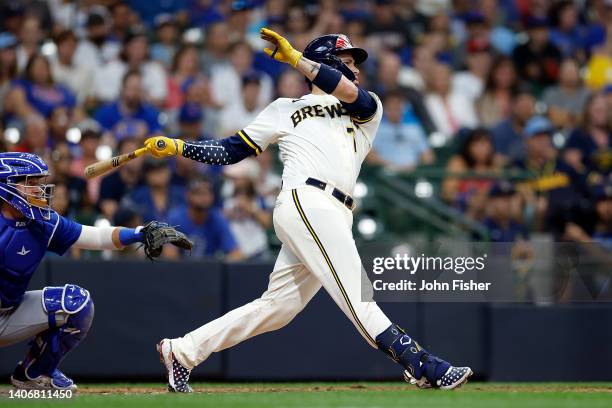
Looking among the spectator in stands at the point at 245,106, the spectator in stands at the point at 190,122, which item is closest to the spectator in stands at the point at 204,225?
the spectator in stands at the point at 190,122

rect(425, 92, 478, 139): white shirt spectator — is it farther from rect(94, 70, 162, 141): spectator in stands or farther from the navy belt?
the navy belt

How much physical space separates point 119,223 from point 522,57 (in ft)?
20.7

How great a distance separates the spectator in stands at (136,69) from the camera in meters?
12.0

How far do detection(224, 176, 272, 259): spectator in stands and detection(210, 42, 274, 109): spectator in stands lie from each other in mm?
2001

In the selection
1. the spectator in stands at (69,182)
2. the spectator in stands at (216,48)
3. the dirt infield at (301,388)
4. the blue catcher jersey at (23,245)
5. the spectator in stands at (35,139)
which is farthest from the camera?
the spectator in stands at (216,48)

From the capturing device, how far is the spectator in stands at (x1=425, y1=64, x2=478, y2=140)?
12570 millimetres

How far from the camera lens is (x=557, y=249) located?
9125 mm

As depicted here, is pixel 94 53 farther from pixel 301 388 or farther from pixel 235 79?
pixel 301 388

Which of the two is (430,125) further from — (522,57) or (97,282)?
(97,282)

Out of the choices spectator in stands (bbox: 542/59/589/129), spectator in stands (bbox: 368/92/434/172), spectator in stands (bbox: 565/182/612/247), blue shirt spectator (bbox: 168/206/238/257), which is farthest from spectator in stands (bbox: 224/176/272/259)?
spectator in stands (bbox: 542/59/589/129)

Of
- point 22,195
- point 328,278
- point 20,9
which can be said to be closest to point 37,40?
point 20,9

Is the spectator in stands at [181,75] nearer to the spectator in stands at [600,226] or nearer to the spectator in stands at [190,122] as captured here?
the spectator in stands at [190,122]

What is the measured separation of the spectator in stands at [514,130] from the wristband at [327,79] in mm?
5169

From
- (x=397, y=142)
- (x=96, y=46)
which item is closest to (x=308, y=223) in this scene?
(x=397, y=142)
